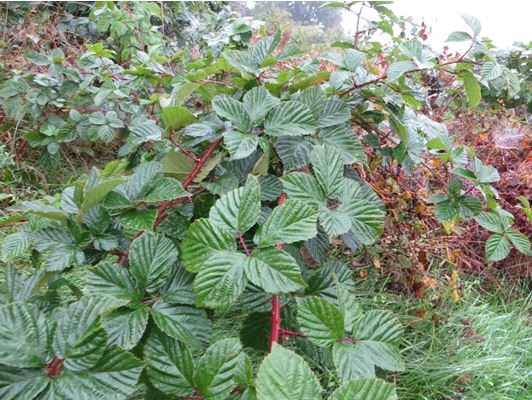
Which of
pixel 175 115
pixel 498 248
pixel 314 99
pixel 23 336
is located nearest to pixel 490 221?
pixel 498 248

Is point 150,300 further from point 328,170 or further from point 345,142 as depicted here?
point 345,142

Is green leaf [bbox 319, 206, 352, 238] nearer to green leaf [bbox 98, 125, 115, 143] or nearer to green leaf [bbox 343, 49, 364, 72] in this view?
green leaf [bbox 343, 49, 364, 72]

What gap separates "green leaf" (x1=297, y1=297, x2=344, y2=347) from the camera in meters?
0.50

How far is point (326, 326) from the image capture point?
51 cm

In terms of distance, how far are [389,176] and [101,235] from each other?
34.8 inches

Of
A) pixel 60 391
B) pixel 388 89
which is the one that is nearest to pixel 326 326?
pixel 60 391

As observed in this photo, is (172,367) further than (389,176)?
No

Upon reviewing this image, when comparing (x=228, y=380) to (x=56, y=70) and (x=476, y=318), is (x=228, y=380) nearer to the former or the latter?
(x=476, y=318)

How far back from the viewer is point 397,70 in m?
0.83

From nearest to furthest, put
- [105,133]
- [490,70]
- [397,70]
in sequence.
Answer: [397,70] → [490,70] → [105,133]

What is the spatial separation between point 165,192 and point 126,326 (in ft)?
0.62

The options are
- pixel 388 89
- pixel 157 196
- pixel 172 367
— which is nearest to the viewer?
pixel 172 367

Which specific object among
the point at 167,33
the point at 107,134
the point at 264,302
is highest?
the point at 264,302

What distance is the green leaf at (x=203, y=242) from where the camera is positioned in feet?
1.75
